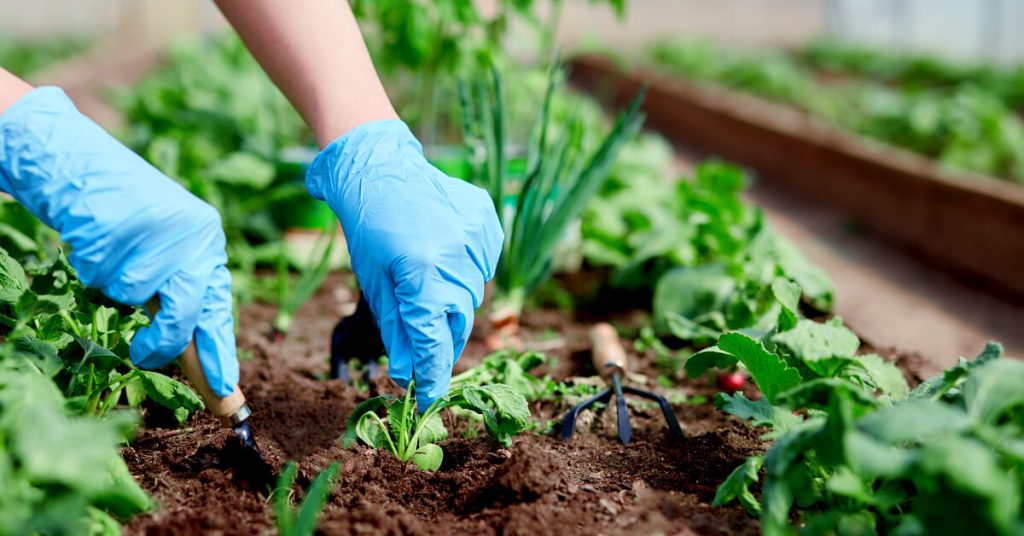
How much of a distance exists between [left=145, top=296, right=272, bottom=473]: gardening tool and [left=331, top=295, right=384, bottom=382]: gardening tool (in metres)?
0.37

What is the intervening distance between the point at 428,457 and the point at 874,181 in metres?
3.12

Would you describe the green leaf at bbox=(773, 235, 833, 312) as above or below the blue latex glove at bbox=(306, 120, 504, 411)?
below

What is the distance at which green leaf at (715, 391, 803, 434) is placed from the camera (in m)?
1.27

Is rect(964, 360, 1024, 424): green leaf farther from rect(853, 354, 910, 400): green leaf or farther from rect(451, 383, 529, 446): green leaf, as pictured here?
rect(451, 383, 529, 446): green leaf

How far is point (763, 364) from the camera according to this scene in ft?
4.29

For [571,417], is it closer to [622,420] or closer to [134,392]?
[622,420]

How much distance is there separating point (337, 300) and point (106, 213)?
1.28m

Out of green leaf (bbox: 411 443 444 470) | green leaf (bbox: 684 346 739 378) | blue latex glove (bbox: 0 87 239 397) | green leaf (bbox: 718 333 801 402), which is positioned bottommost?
green leaf (bbox: 411 443 444 470)

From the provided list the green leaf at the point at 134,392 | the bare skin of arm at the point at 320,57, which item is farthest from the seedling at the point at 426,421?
the bare skin of arm at the point at 320,57

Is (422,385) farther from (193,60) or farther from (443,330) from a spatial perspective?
(193,60)

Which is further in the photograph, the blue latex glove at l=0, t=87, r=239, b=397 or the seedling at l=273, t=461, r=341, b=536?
the blue latex glove at l=0, t=87, r=239, b=397

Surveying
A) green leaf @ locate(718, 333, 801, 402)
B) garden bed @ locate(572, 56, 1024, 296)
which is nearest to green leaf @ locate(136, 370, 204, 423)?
green leaf @ locate(718, 333, 801, 402)

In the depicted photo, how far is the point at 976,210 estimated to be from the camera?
318 centimetres

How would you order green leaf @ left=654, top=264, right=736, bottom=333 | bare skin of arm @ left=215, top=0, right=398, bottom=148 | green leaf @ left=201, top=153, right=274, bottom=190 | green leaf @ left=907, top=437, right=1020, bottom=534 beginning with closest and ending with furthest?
green leaf @ left=907, top=437, right=1020, bottom=534
bare skin of arm @ left=215, top=0, right=398, bottom=148
green leaf @ left=654, top=264, right=736, bottom=333
green leaf @ left=201, top=153, right=274, bottom=190
